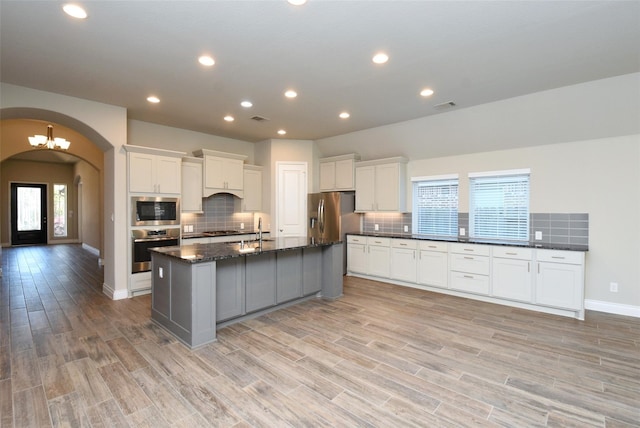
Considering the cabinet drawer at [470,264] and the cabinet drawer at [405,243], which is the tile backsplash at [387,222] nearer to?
the cabinet drawer at [405,243]

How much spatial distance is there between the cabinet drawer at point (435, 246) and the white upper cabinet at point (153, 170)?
433 centimetres

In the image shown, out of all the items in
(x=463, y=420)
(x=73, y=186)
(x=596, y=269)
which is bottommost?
(x=463, y=420)

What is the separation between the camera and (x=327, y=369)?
2723 mm

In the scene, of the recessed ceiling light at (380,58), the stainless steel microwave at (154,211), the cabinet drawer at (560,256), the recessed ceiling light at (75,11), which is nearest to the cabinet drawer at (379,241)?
the cabinet drawer at (560,256)

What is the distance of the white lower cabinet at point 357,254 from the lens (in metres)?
6.14

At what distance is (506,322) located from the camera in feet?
12.6

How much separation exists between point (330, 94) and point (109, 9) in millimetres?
2568

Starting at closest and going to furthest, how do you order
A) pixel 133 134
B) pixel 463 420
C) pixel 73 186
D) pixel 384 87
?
1. pixel 463 420
2. pixel 384 87
3. pixel 133 134
4. pixel 73 186

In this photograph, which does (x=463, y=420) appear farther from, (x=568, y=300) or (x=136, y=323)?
(x=136, y=323)

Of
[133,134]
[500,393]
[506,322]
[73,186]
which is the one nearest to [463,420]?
[500,393]

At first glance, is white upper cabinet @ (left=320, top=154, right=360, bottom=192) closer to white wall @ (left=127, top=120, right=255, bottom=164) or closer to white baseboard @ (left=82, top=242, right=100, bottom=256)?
white wall @ (left=127, top=120, right=255, bottom=164)

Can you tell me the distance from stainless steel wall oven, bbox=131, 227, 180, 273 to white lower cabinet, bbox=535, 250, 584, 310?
5.64 meters

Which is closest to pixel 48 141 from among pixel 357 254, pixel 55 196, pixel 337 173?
pixel 337 173

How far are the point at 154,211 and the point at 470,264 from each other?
5140 mm
